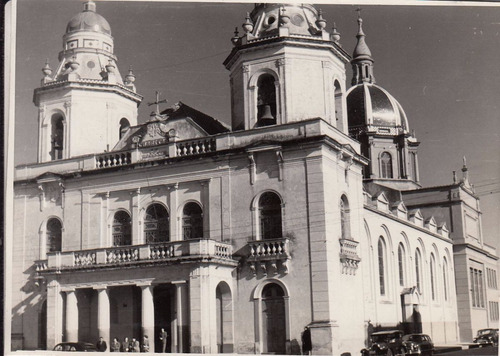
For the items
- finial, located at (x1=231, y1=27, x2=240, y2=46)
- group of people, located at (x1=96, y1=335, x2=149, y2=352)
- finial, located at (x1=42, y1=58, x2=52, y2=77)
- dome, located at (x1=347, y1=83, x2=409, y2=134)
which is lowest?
group of people, located at (x1=96, y1=335, x2=149, y2=352)

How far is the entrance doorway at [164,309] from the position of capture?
25.4 m

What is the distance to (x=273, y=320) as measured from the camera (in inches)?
968

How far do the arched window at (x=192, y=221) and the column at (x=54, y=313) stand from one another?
4.51m

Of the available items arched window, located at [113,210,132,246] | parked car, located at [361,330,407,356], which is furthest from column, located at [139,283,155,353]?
parked car, located at [361,330,407,356]

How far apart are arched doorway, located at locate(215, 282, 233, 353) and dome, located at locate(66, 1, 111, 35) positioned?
852 cm

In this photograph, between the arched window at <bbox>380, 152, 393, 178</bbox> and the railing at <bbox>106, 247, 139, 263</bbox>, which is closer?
the railing at <bbox>106, 247, 139, 263</bbox>

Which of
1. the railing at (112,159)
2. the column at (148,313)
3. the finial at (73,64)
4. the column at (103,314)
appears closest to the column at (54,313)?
the column at (103,314)

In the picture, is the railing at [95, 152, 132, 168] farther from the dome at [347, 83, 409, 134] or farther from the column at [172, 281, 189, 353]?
the dome at [347, 83, 409, 134]

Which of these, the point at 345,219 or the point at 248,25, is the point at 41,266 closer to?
the point at 345,219

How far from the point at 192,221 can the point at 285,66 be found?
230 inches

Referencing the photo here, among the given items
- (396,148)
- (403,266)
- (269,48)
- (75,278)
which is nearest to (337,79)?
(269,48)

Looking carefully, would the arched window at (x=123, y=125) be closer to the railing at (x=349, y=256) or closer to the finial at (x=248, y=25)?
the finial at (x=248, y=25)

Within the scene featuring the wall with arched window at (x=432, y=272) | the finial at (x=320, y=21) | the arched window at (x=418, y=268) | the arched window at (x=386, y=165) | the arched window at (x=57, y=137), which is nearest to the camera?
the finial at (x=320, y=21)

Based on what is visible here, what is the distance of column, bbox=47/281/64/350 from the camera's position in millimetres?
25203
